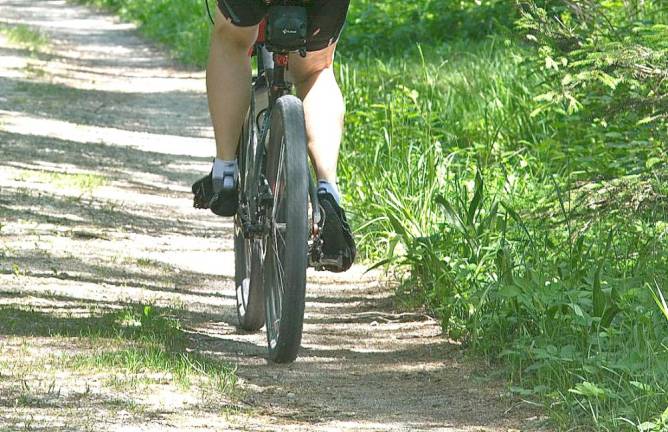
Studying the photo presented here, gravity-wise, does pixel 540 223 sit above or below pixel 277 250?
below

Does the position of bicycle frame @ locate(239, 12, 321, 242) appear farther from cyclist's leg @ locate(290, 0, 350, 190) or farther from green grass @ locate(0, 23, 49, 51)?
green grass @ locate(0, 23, 49, 51)

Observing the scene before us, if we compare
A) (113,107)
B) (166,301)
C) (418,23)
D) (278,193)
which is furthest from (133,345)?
(418,23)

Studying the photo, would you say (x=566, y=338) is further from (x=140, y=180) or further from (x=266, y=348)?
(x=140, y=180)

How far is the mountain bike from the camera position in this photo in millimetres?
4230

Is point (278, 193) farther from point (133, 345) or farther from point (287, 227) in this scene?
point (133, 345)

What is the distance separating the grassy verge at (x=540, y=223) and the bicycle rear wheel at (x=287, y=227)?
74 centimetres

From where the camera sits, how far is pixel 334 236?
14.6 feet

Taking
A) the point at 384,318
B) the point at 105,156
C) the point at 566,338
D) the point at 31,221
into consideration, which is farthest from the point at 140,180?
the point at 566,338

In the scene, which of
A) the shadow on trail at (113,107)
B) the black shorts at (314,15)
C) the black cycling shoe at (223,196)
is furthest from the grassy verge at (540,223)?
the shadow on trail at (113,107)

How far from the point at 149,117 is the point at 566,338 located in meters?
8.44

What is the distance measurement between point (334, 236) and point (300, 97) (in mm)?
620

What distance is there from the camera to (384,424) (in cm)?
399

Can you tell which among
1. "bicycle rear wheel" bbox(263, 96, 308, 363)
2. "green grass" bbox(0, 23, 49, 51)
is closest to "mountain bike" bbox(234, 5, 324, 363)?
"bicycle rear wheel" bbox(263, 96, 308, 363)

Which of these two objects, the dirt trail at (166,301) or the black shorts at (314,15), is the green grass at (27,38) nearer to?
the dirt trail at (166,301)
